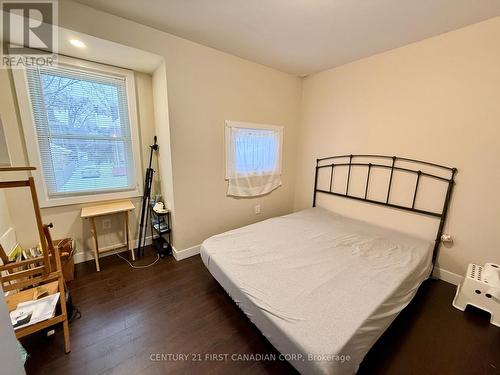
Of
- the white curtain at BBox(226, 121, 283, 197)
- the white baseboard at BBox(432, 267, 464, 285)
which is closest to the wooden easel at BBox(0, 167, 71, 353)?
the white curtain at BBox(226, 121, 283, 197)

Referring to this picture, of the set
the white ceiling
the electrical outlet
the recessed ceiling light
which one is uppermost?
the white ceiling

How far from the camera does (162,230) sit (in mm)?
2504

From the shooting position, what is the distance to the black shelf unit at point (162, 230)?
99.0 inches

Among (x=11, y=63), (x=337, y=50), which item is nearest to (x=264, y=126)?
(x=337, y=50)

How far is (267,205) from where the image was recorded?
323 cm

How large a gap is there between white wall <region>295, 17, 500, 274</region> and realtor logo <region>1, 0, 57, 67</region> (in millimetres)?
3018

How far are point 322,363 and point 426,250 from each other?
1.66 meters

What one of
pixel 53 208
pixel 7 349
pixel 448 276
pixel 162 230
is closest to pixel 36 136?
pixel 53 208

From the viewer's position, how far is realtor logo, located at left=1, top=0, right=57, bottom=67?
1.49 metres

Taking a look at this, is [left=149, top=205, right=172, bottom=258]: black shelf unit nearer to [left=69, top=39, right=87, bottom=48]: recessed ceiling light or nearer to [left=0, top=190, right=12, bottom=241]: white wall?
[left=0, top=190, right=12, bottom=241]: white wall

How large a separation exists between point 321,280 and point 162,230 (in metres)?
1.92

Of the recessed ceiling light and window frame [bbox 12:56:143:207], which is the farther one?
window frame [bbox 12:56:143:207]

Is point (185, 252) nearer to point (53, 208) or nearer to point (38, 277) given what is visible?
point (38, 277)

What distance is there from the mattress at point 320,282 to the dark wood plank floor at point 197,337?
0.29 meters
